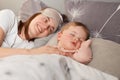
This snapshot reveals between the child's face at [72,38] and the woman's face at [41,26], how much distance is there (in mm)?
207

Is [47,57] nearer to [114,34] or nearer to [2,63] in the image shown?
[2,63]

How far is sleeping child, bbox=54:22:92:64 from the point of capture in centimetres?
137

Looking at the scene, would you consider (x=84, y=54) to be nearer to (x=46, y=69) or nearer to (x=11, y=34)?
(x=46, y=69)

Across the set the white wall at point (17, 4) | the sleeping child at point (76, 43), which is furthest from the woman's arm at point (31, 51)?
the white wall at point (17, 4)

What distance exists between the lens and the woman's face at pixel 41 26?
1.67 metres

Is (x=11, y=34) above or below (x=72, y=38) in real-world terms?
below

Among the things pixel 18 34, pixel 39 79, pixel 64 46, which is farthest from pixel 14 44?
pixel 39 79

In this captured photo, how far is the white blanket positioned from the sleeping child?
8cm

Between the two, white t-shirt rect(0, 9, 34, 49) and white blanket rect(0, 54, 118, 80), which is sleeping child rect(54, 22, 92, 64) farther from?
white t-shirt rect(0, 9, 34, 49)

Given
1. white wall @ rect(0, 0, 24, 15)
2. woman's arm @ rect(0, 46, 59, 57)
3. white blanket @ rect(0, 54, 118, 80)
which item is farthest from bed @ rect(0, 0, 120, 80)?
white wall @ rect(0, 0, 24, 15)

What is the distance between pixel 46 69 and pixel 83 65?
0.21m

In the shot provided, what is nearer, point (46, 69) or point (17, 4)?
point (46, 69)

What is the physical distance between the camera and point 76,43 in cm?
143

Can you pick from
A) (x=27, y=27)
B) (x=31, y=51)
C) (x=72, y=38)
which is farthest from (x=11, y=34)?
(x=72, y=38)
